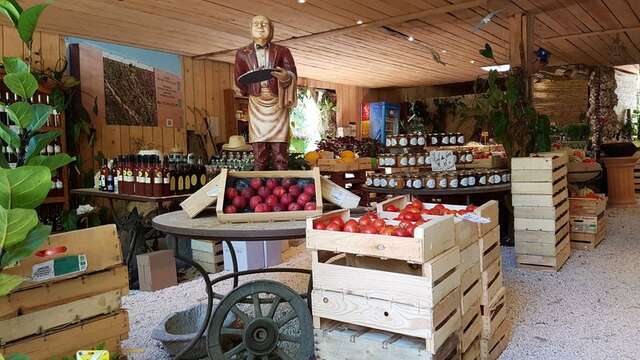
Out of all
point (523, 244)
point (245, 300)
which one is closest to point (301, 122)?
point (523, 244)

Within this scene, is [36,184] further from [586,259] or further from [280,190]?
[586,259]

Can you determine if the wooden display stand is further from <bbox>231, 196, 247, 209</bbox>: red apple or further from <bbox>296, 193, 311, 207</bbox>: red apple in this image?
<bbox>231, 196, 247, 209</bbox>: red apple

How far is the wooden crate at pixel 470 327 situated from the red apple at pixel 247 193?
3.98ft

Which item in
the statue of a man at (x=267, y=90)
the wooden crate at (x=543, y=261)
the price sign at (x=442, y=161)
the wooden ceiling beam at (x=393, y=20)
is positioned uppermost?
the wooden ceiling beam at (x=393, y=20)

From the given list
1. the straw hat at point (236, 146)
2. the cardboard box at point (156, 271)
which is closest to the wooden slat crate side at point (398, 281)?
the cardboard box at point (156, 271)

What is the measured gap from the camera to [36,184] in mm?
1213

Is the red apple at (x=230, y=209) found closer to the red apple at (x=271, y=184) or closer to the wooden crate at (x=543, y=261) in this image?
the red apple at (x=271, y=184)

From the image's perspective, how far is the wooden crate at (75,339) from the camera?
1855 mm

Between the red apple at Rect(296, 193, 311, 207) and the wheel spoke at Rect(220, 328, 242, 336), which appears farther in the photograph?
the red apple at Rect(296, 193, 311, 207)

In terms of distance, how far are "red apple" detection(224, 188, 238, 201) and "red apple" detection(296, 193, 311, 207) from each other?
33 cm

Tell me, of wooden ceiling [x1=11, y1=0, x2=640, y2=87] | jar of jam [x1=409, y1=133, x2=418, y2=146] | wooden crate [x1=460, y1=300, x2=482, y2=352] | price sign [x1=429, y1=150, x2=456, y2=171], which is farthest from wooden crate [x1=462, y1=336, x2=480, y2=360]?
wooden ceiling [x1=11, y1=0, x2=640, y2=87]

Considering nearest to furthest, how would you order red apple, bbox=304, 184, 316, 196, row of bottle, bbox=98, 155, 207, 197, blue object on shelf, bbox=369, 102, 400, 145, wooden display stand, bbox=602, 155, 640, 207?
1. red apple, bbox=304, 184, 316, 196
2. row of bottle, bbox=98, 155, 207, 197
3. wooden display stand, bbox=602, 155, 640, 207
4. blue object on shelf, bbox=369, 102, 400, 145

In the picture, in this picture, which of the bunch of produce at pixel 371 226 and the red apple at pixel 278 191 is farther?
the red apple at pixel 278 191

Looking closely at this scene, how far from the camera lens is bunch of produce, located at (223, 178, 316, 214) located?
8.57ft
